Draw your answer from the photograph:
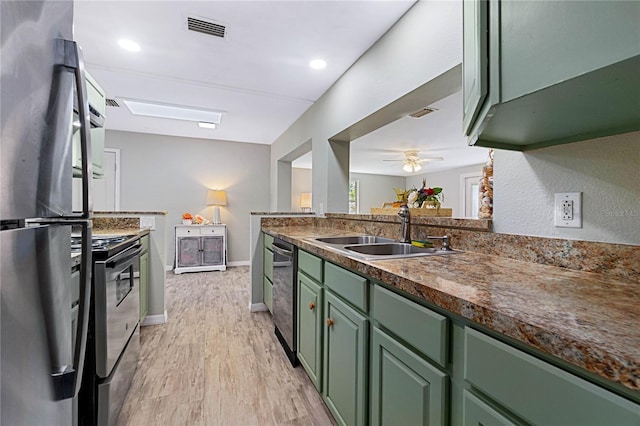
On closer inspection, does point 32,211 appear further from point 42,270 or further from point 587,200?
point 587,200

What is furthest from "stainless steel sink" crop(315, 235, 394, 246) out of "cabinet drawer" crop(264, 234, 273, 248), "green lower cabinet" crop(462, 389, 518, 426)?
"green lower cabinet" crop(462, 389, 518, 426)

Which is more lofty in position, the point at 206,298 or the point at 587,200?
the point at 587,200

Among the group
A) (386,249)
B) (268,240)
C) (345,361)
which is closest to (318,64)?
(268,240)

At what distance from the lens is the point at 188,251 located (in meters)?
4.91

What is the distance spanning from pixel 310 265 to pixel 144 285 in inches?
71.2

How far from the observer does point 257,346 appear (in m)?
2.35

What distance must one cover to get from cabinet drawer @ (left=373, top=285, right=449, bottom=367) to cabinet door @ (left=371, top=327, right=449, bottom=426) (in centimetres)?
4

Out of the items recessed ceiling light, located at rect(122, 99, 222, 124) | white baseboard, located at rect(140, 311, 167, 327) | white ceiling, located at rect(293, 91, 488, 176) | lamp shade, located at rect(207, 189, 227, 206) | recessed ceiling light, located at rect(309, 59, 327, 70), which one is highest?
recessed ceiling light, located at rect(122, 99, 222, 124)

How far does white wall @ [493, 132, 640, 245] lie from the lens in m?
0.93

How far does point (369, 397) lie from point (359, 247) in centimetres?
78

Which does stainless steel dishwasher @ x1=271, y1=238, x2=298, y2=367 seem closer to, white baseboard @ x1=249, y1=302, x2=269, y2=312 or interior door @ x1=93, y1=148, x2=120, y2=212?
white baseboard @ x1=249, y1=302, x2=269, y2=312

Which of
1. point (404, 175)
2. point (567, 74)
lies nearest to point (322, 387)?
point (567, 74)

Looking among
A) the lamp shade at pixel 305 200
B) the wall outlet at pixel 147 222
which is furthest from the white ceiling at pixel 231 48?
the lamp shade at pixel 305 200

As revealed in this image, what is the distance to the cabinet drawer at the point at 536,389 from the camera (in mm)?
456
